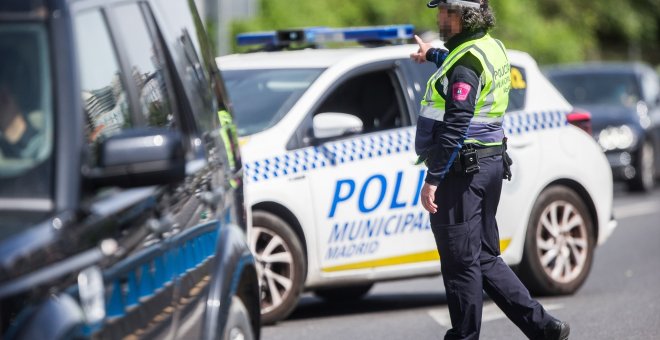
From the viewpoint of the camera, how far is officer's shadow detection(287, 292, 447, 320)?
9211 millimetres

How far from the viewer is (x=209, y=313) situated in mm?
4445

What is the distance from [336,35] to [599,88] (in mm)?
11511

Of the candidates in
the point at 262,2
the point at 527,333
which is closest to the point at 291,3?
the point at 262,2

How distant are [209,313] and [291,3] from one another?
21.4 m

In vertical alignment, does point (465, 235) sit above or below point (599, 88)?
above

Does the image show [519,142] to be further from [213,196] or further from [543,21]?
[543,21]

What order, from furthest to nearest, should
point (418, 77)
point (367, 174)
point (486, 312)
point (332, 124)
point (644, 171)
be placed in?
point (644, 171) → point (418, 77) → point (486, 312) → point (367, 174) → point (332, 124)

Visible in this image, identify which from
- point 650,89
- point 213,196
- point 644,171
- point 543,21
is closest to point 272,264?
point 213,196

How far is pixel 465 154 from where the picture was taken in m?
6.31

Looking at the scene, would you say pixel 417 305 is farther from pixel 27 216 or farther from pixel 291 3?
pixel 291 3

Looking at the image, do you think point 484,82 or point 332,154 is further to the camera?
point 332,154

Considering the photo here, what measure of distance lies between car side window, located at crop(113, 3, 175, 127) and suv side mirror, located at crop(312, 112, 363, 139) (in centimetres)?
359

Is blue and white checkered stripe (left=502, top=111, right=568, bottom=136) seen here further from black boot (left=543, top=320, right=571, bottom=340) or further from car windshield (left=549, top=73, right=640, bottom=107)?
car windshield (left=549, top=73, right=640, bottom=107)

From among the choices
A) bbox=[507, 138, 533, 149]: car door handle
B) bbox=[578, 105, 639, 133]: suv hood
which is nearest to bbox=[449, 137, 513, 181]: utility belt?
bbox=[507, 138, 533, 149]: car door handle
